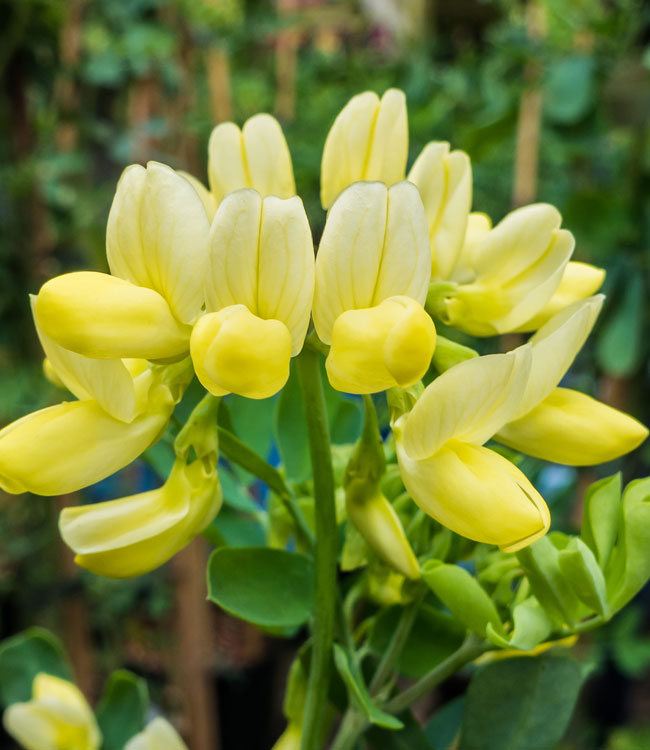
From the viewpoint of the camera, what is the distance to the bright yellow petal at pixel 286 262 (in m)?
0.26

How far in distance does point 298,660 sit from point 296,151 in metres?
0.72

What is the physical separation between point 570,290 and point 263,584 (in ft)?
0.56

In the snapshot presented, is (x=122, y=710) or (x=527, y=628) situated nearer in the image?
(x=527, y=628)

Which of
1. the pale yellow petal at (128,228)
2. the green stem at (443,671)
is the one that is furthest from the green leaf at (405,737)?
the pale yellow petal at (128,228)

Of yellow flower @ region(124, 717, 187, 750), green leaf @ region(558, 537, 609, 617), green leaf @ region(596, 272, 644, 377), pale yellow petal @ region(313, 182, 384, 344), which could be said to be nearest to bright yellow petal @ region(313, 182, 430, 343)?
pale yellow petal @ region(313, 182, 384, 344)

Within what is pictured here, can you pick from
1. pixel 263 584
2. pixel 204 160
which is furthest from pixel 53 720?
pixel 204 160

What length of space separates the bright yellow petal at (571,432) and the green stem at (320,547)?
67 mm

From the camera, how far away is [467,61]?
1.14 m

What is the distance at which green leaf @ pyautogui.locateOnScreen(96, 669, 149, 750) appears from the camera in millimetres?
452

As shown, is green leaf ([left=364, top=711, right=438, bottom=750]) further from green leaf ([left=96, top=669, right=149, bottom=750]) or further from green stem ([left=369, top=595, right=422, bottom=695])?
green leaf ([left=96, top=669, right=149, bottom=750])

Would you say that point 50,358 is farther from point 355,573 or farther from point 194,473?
point 355,573

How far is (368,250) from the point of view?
0.26 metres

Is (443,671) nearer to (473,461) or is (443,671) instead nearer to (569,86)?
(473,461)

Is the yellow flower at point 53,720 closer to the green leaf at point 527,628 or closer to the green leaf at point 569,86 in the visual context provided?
the green leaf at point 527,628
